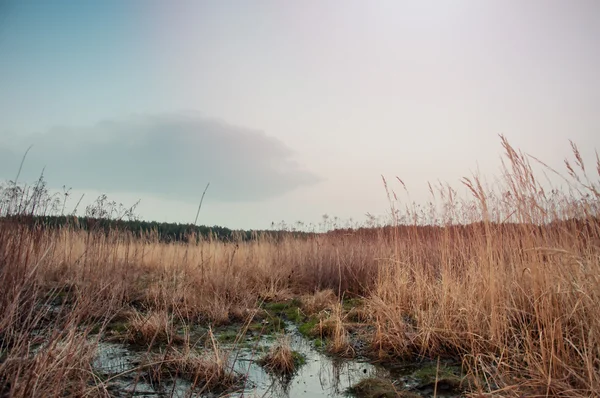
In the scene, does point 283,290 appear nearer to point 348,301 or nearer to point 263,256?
point 348,301

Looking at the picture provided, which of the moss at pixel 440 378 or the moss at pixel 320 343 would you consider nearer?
the moss at pixel 440 378

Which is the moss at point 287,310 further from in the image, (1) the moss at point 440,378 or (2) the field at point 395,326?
(1) the moss at point 440,378

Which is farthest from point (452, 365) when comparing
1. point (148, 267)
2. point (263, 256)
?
point (148, 267)

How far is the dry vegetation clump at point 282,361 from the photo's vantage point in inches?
134

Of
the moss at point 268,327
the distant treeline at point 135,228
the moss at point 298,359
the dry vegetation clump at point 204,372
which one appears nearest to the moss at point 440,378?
the moss at point 298,359

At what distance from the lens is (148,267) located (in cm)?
1023

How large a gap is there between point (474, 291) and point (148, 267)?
860 centimetres

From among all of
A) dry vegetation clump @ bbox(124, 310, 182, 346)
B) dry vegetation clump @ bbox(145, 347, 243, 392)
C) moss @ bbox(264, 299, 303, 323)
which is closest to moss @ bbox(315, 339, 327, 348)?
moss @ bbox(264, 299, 303, 323)

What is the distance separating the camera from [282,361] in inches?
135

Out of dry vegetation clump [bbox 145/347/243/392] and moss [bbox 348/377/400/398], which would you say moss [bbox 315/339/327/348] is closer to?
moss [bbox 348/377/400/398]

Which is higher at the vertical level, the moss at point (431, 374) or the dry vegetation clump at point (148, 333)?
the dry vegetation clump at point (148, 333)

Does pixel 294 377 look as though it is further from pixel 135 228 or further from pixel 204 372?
pixel 135 228

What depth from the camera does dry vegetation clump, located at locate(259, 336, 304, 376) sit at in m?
3.41

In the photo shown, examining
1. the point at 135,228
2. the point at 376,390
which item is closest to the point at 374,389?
the point at 376,390
